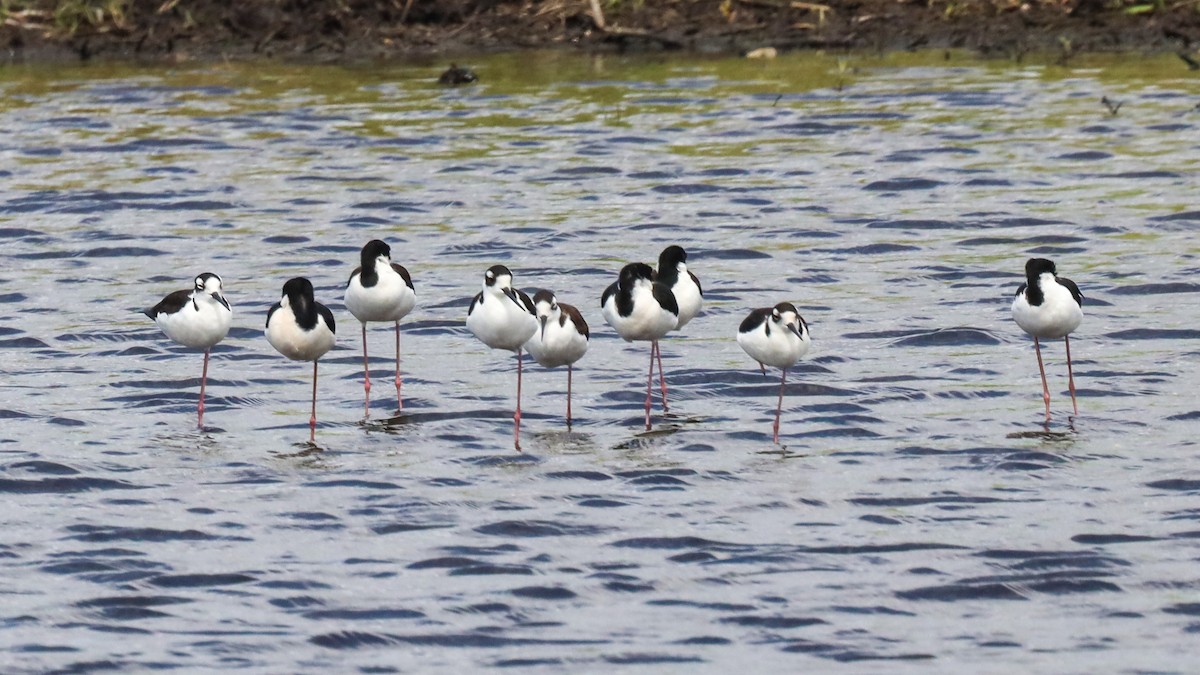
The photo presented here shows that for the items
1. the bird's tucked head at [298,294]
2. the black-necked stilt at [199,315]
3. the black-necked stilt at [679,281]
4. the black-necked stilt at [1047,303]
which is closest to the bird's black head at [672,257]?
the black-necked stilt at [679,281]

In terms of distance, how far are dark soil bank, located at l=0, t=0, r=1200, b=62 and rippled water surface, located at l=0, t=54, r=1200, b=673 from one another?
1610mm

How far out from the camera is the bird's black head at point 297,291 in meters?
12.5

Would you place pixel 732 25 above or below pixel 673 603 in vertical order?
above

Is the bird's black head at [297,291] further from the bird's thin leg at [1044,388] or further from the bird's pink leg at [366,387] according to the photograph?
the bird's thin leg at [1044,388]

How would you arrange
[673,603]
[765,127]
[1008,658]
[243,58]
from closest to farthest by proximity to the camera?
[1008,658] → [673,603] → [765,127] → [243,58]

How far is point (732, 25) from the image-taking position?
27.5 m

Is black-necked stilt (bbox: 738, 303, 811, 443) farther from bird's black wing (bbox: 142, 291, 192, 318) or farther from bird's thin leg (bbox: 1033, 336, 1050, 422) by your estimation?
bird's black wing (bbox: 142, 291, 192, 318)

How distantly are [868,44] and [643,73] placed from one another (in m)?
3.02

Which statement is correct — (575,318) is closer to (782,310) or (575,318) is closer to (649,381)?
(649,381)

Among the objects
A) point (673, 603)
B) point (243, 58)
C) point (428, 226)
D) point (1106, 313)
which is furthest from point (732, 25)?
point (673, 603)

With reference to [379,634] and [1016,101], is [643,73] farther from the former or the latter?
[379,634]

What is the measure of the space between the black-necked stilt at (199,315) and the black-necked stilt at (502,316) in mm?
1614

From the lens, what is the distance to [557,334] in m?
12.5

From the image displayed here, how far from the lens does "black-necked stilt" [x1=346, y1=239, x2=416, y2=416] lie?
42.9ft
